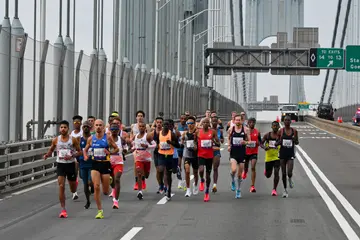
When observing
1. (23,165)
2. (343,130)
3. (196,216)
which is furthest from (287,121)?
(343,130)

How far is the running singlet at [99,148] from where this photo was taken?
47.2 ft

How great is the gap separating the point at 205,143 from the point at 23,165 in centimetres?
432

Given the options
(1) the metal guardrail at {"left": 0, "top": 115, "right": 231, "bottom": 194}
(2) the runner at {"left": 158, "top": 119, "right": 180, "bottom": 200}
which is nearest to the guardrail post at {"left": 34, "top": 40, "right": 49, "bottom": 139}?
(1) the metal guardrail at {"left": 0, "top": 115, "right": 231, "bottom": 194}

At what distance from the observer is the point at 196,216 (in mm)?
14328

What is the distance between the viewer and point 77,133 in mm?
16375

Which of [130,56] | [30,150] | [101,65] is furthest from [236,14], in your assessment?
[30,150]

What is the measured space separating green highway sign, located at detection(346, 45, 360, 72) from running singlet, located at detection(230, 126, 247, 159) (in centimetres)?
5521

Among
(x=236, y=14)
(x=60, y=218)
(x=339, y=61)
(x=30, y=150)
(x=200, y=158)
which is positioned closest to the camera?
(x=60, y=218)

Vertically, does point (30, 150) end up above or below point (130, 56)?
below

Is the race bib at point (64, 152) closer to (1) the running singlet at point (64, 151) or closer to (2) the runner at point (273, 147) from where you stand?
(1) the running singlet at point (64, 151)

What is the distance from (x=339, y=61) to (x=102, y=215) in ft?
237

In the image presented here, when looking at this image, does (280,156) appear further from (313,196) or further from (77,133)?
(77,133)

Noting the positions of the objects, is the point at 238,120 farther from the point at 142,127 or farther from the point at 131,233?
the point at 131,233

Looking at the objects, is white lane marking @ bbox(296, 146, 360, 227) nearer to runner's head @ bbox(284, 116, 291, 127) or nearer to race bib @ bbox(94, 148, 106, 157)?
runner's head @ bbox(284, 116, 291, 127)
